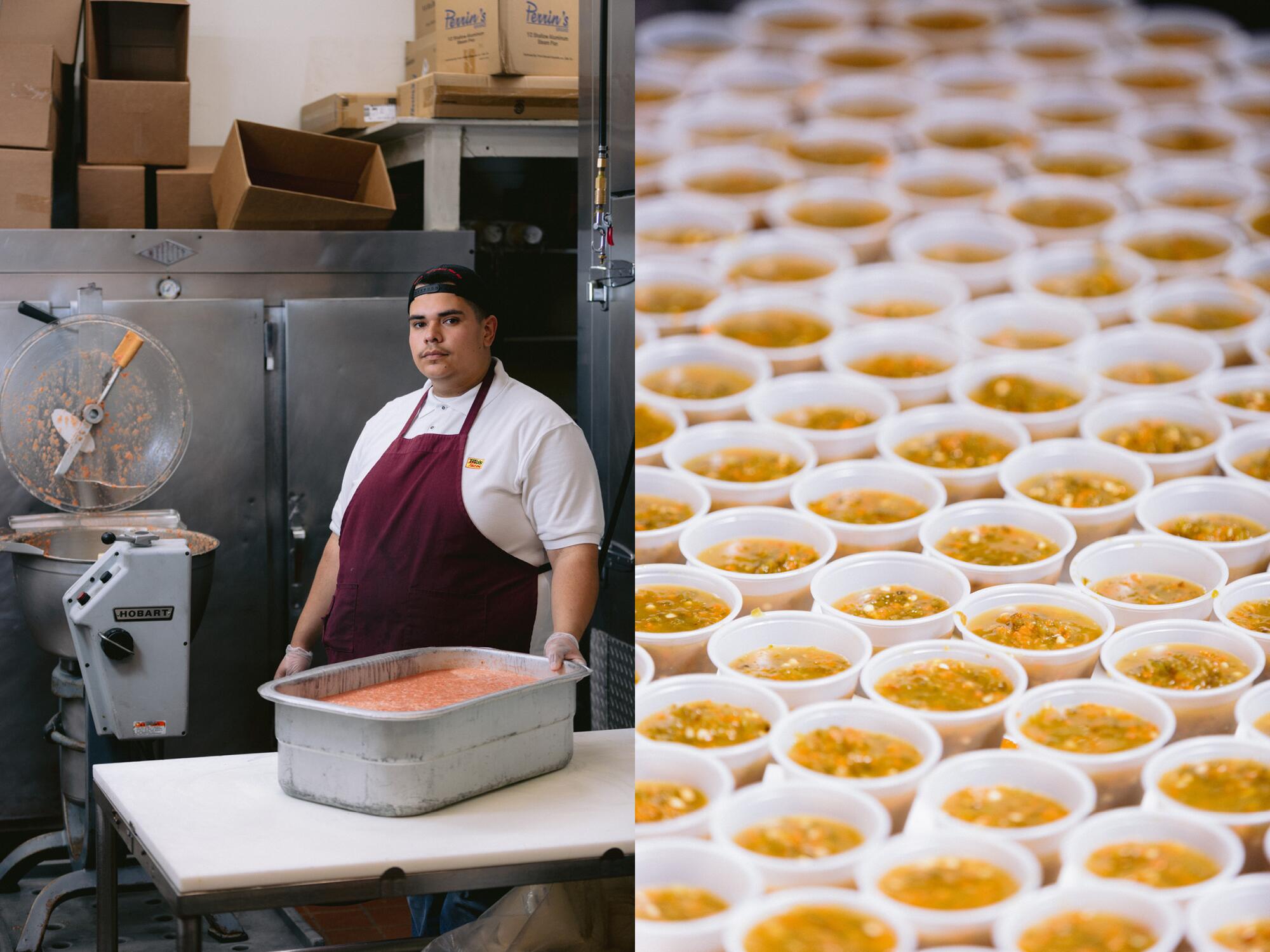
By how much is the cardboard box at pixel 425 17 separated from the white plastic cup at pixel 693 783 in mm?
3882

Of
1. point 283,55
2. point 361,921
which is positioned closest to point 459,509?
point 361,921

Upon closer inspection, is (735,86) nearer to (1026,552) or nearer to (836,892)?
(1026,552)

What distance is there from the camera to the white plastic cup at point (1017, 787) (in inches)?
37.9

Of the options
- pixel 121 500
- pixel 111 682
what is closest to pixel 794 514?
pixel 111 682

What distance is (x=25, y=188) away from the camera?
3.71 m

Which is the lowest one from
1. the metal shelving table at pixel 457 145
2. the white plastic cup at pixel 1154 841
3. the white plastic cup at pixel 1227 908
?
the white plastic cup at pixel 1227 908

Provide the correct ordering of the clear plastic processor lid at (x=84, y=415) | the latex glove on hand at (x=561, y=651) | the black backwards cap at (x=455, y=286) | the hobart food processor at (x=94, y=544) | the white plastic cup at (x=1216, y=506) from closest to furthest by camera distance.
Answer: the white plastic cup at (x=1216, y=506), the latex glove on hand at (x=561, y=651), the black backwards cap at (x=455, y=286), the hobart food processor at (x=94, y=544), the clear plastic processor lid at (x=84, y=415)

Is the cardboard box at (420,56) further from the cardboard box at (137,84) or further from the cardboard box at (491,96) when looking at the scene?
the cardboard box at (137,84)

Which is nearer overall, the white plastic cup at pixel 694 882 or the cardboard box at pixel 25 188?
the white plastic cup at pixel 694 882

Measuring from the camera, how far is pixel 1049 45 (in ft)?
3.10

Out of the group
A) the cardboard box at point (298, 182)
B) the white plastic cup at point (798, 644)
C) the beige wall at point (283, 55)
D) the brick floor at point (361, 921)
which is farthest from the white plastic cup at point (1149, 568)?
the beige wall at point (283, 55)

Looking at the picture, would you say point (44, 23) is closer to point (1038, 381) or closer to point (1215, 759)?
point (1038, 381)

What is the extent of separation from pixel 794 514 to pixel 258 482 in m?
3.17

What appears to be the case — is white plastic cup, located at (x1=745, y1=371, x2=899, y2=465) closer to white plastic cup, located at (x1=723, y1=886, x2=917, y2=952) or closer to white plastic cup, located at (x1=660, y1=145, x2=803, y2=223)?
white plastic cup, located at (x1=660, y1=145, x2=803, y2=223)
